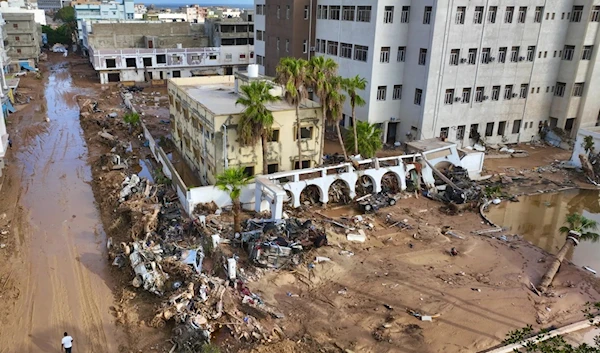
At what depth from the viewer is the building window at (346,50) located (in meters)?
40.6

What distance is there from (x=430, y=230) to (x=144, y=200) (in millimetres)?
16585

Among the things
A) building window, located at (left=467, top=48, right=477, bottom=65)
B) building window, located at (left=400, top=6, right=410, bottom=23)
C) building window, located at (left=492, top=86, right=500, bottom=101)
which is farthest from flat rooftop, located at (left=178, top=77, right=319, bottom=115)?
building window, located at (left=492, top=86, right=500, bottom=101)

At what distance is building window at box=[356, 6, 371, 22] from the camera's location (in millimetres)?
37344

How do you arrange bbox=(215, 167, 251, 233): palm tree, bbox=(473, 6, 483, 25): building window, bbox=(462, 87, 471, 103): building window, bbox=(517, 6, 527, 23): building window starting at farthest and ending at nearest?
1. bbox=(462, 87, 471, 103): building window
2. bbox=(517, 6, 527, 23): building window
3. bbox=(473, 6, 483, 25): building window
4. bbox=(215, 167, 251, 233): palm tree

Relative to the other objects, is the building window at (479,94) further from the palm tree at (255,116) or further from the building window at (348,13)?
the palm tree at (255,116)

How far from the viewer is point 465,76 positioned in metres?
38.0

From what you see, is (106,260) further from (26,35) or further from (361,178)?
(26,35)

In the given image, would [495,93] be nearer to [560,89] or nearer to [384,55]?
[560,89]

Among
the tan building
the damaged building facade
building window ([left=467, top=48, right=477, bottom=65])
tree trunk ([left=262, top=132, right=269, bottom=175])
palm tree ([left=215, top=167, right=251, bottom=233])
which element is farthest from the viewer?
the damaged building facade

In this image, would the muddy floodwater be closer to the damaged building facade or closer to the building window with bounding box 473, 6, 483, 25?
the building window with bounding box 473, 6, 483, 25

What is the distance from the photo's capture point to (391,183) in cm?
3131

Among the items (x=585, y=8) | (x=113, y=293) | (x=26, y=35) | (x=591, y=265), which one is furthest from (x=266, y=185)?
(x=26, y=35)

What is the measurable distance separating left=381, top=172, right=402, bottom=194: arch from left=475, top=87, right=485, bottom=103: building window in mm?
13486

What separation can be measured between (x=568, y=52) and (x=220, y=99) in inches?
1224
